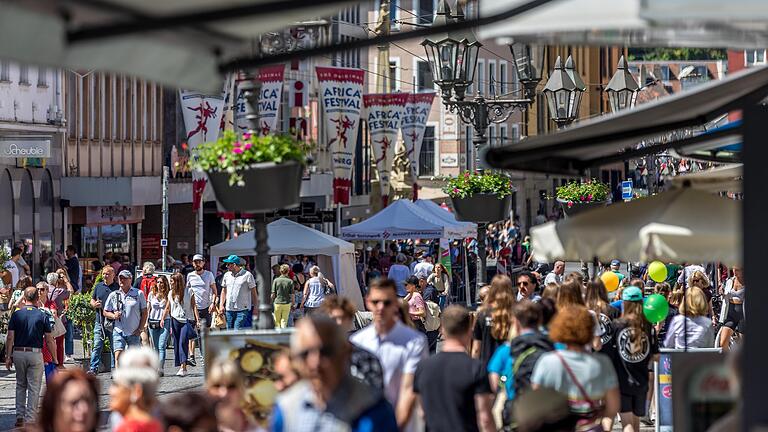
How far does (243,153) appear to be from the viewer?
9555 mm

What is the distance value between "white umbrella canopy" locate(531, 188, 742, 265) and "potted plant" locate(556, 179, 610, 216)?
891 inches

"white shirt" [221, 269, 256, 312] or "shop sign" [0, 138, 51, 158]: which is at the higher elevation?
"shop sign" [0, 138, 51, 158]

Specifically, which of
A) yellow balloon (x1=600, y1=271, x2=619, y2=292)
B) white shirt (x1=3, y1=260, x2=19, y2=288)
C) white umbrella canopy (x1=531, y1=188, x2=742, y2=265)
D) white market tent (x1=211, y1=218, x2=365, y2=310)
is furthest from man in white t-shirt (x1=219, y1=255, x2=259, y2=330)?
white umbrella canopy (x1=531, y1=188, x2=742, y2=265)

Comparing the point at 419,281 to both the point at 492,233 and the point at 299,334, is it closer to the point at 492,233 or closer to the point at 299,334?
the point at 299,334

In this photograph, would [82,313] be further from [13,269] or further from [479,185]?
[13,269]

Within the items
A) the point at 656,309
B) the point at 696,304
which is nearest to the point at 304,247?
the point at 656,309

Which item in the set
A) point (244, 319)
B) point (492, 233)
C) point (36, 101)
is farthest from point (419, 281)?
point (492, 233)

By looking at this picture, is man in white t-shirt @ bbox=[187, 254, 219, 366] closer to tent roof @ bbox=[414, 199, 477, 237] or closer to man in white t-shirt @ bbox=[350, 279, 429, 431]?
tent roof @ bbox=[414, 199, 477, 237]

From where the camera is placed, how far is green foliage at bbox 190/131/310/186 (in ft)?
31.2

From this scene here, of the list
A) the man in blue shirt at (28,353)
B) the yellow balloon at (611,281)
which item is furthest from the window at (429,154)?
the man in blue shirt at (28,353)

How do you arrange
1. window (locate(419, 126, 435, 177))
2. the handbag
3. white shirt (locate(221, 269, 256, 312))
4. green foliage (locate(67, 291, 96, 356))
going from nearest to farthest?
the handbag < green foliage (locate(67, 291, 96, 356)) < white shirt (locate(221, 269, 256, 312)) < window (locate(419, 126, 435, 177))

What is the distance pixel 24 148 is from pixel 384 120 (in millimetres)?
9603

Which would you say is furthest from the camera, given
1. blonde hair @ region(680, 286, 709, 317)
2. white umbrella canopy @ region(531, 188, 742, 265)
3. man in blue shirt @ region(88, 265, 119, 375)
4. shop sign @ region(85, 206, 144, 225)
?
shop sign @ region(85, 206, 144, 225)

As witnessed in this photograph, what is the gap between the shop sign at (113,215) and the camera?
42662 millimetres
